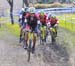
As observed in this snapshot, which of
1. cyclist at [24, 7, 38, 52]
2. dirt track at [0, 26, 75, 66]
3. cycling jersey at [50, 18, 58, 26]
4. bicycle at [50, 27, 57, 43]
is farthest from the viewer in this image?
bicycle at [50, 27, 57, 43]

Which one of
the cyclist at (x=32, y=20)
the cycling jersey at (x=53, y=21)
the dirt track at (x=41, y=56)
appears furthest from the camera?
the cycling jersey at (x=53, y=21)

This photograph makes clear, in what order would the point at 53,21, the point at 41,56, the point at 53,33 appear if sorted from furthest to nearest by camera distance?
the point at 53,33
the point at 53,21
the point at 41,56


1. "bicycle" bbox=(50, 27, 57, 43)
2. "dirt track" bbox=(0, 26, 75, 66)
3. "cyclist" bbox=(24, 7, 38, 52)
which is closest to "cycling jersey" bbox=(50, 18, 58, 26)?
"bicycle" bbox=(50, 27, 57, 43)

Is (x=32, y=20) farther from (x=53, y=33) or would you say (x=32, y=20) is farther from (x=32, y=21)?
(x=53, y=33)

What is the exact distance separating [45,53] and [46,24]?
11.4 ft

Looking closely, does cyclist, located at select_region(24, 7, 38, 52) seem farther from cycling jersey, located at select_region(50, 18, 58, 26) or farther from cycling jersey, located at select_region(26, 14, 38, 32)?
cycling jersey, located at select_region(50, 18, 58, 26)

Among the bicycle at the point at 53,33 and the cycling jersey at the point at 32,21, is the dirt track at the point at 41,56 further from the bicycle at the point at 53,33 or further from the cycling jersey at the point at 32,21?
the bicycle at the point at 53,33

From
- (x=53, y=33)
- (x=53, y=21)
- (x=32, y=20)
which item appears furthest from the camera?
(x=53, y=33)

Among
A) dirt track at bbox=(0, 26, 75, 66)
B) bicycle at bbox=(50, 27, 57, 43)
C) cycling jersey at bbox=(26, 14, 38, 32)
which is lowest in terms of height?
bicycle at bbox=(50, 27, 57, 43)

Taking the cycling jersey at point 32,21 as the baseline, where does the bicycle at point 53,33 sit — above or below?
below

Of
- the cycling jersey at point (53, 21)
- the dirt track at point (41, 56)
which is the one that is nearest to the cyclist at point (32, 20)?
the dirt track at point (41, 56)

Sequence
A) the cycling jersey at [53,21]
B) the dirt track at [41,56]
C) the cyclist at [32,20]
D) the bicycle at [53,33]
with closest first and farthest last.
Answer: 1. the dirt track at [41,56]
2. the cyclist at [32,20]
3. the cycling jersey at [53,21]
4. the bicycle at [53,33]

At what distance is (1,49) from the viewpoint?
15648 mm

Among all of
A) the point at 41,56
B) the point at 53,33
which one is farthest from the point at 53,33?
the point at 41,56
